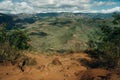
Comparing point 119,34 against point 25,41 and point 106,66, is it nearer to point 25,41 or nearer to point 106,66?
point 106,66

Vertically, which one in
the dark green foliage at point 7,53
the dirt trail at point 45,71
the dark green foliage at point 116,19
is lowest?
the dirt trail at point 45,71

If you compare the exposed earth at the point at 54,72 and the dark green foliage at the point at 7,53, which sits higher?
the dark green foliage at the point at 7,53

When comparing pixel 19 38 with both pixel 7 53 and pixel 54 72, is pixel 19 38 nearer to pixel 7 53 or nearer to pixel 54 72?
pixel 7 53

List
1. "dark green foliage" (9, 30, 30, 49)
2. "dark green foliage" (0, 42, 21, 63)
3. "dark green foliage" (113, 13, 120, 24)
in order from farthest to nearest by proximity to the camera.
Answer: "dark green foliage" (9, 30, 30, 49)
"dark green foliage" (113, 13, 120, 24)
"dark green foliage" (0, 42, 21, 63)

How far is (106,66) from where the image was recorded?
19.5m

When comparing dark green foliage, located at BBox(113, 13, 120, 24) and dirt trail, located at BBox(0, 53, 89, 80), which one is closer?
dirt trail, located at BBox(0, 53, 89, 80)

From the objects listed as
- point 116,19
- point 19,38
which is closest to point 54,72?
point 116,19

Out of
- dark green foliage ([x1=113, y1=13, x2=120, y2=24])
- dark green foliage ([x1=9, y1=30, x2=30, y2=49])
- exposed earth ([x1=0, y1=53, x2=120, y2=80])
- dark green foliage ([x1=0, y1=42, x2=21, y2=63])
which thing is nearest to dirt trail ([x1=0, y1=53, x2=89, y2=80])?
exposed earth ([x1=0, y1=53, x2=120, y2=80])

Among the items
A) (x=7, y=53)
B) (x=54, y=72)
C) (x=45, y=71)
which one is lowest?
(x=54, y=72)

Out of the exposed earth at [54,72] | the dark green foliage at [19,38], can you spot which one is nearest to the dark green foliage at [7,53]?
the exposed earth at [54,72]

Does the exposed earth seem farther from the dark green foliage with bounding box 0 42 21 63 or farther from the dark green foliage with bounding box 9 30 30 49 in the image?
the dark green foliage with bounding box 9 30 30 49

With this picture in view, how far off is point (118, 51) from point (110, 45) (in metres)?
2.02

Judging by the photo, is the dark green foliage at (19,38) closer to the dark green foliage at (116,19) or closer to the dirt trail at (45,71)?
the dirt trail at (45,71)

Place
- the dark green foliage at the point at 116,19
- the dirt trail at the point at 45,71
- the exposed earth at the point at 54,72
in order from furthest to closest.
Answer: the dark green foliage at the point at 116,19 < the dirt trail at the point at 45,71 < the exposed earth at the point at 54,72
